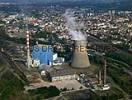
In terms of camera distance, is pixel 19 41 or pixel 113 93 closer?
pixel 113 93

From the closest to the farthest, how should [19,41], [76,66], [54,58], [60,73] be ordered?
Answer: 1. [60,73]
2. [76,66]
3. [54,58]
4. [19,41]

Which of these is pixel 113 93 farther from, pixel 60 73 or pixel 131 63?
pixel 131 63

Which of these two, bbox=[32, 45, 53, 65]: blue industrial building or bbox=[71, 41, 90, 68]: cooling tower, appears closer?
bbox=[71, 41, 90, 68]: cooling tower

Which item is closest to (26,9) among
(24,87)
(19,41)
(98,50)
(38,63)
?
(19,41)

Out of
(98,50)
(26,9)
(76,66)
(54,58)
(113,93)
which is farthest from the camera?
(26,9)

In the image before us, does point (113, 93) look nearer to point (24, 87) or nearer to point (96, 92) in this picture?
point (96, 92)

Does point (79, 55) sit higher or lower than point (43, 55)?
higher

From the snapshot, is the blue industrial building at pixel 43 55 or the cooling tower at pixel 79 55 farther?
the blue industrial building at pixel 43 55

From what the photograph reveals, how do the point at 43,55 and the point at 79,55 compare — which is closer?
the point at 79,55

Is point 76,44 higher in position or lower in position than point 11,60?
higher
